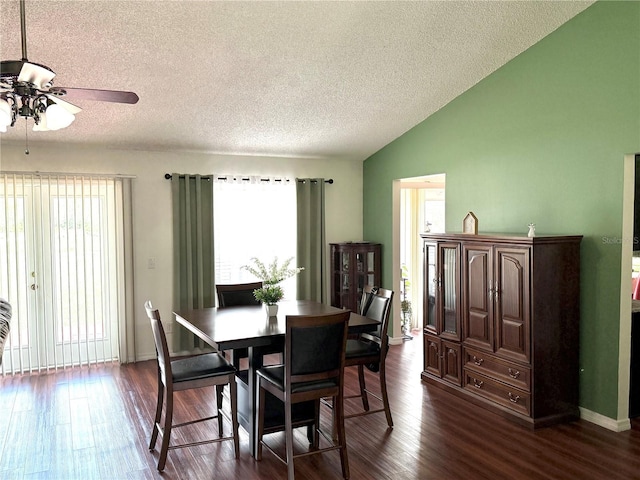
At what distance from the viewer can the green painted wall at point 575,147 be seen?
3.93 meters

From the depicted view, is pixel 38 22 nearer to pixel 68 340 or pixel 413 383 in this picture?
pixel 68 340

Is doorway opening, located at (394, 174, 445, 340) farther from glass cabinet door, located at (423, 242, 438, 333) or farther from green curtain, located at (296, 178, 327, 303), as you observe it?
glass cabinet door, located at (423, 242, 438, 333)

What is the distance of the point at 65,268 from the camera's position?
5664mm

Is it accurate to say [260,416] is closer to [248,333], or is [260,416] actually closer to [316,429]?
[316,429]

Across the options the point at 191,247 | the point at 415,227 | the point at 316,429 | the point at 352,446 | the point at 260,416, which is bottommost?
the point at 352,446

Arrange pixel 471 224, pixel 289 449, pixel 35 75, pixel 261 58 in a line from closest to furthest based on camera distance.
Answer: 1. pixel 35 75
2. pixel 289 449
3. pixel 261 58
4. pixel 471 224

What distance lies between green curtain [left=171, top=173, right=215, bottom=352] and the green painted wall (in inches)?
115

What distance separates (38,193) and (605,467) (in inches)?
215

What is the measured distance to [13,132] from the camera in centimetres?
516

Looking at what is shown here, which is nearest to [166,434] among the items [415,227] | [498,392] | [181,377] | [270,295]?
[181,377]

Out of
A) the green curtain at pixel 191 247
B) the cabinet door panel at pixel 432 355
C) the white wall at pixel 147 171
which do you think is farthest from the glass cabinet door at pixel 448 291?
the green curtain at pixel 191 247

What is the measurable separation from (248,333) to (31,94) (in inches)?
75.2

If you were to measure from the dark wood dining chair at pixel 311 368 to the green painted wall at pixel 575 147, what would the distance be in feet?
6.89

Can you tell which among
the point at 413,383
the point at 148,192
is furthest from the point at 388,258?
the point at 148,192
